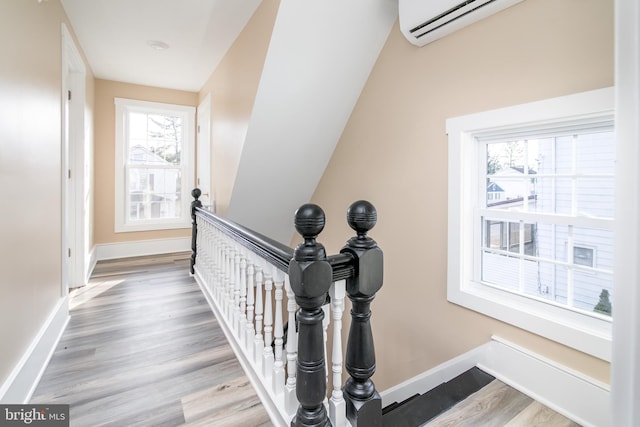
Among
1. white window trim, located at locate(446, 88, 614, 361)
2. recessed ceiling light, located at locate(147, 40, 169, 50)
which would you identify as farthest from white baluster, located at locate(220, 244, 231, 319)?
recessed ceiling light, located at locate(147, 40, 169, 50)

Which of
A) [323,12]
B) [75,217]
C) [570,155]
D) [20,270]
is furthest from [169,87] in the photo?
[570,155]

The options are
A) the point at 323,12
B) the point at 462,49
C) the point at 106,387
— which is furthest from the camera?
the point at 323,12

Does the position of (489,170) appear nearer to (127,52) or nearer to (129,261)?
(127,52)

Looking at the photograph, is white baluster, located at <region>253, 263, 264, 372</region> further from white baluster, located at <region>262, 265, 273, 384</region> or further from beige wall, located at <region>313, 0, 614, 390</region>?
beige wall, located at <region>313, 0, 614, 390</region>

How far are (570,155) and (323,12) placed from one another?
1697 millimetres

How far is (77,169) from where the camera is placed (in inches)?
126

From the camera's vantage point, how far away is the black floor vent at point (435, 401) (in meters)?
1.27

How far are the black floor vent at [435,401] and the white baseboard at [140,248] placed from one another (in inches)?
172

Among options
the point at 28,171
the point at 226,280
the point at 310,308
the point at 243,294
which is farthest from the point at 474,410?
the point at 28,171

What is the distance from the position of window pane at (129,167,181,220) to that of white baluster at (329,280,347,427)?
452cm

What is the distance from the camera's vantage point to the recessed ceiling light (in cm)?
320

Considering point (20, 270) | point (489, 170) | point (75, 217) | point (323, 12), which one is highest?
point (323, 12)

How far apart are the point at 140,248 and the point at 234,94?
3.02m

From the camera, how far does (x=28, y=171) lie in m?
1.70
